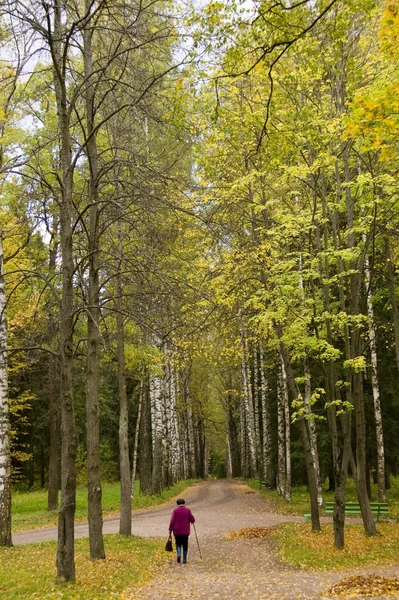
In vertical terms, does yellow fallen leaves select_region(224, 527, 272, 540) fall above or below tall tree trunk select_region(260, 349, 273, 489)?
below

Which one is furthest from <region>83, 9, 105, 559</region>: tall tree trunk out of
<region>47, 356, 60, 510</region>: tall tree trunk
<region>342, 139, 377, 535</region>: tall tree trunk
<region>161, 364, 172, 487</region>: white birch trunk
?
<region>161, 364, 172, 487</region>: white birch trunk

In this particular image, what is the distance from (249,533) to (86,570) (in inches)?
241

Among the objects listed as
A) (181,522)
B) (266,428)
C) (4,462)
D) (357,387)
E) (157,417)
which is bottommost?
(181,522)

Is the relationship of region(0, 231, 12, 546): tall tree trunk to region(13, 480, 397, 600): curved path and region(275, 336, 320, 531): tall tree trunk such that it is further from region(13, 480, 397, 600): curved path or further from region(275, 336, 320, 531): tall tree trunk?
region(275, 336, 320, 531): tall tree trunk

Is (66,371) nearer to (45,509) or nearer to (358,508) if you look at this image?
(358,508)

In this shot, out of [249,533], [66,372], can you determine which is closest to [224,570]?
[249,533]

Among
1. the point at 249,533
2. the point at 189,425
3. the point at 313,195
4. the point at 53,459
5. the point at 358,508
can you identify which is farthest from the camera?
the point at 189,425

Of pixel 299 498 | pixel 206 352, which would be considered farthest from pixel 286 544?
pixel 299 498

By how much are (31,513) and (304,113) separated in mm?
19020

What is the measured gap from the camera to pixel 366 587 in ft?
24.2

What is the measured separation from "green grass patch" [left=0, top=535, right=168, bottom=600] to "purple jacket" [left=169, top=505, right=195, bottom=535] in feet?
2.36

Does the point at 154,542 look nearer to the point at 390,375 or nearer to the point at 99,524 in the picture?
the point at 99,524

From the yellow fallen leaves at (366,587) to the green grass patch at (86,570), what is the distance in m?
3.09

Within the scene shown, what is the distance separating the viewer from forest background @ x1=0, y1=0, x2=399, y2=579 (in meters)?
7.48
